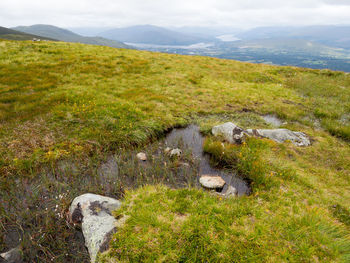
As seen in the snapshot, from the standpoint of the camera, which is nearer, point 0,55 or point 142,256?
point 142,256

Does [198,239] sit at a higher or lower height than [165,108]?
lower

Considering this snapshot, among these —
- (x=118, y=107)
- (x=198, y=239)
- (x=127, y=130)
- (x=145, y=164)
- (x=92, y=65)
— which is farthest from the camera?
(x=92, y=65)

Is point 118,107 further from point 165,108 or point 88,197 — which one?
point 88,197

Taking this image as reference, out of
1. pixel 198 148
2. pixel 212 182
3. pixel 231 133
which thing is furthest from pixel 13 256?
pixel 231 133

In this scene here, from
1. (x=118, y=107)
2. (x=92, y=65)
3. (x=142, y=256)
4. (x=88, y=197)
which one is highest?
(x=92, y=65)

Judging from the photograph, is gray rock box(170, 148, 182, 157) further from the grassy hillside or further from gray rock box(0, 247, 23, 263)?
gray rock box(0, 247, 23, 263)

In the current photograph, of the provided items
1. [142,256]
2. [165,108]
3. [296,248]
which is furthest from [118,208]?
[165,108]

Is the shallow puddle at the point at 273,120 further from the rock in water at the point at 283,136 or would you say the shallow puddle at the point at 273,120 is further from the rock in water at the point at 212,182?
the rock in water at the point at 212,182

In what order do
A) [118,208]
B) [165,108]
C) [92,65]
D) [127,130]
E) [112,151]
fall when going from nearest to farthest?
[118,208], [112,151], [127,130], [165,108], [92,65]

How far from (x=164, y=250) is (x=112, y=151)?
6.95m

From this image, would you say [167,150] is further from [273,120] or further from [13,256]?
[273,120]

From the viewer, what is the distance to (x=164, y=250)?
17.6 ft

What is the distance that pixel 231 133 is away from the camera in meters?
11.7

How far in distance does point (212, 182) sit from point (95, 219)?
5235 millimetres
